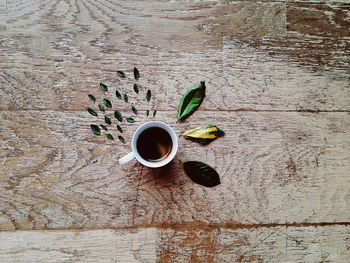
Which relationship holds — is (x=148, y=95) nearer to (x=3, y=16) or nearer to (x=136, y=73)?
(x=136, y=73)

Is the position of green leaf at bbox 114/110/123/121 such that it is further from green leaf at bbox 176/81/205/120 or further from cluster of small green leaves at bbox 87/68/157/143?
green leaf at bbox 176/81/205/120

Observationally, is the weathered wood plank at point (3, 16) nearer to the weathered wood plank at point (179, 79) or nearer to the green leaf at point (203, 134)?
the weathered wood plank at point (179, 79)

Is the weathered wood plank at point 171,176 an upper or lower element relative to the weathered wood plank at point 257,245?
upper

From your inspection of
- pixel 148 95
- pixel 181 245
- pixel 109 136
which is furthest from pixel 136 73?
pixel 181 245

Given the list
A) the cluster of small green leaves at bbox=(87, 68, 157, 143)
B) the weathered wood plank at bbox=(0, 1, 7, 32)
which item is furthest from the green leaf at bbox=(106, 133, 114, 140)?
the weathered wood plank at bbox=(0, 1, 7, 32)

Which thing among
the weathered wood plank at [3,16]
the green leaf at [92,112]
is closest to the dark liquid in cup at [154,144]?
the green leaf at [92,112]

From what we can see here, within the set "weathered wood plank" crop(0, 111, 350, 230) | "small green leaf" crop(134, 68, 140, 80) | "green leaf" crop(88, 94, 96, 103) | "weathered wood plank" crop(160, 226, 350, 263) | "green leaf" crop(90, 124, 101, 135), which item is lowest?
"weathered wood plank" crop(160, 226, 350, 263)

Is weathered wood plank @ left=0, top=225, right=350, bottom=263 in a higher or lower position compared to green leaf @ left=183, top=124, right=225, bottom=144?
lower
